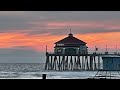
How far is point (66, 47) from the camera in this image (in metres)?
82.4
